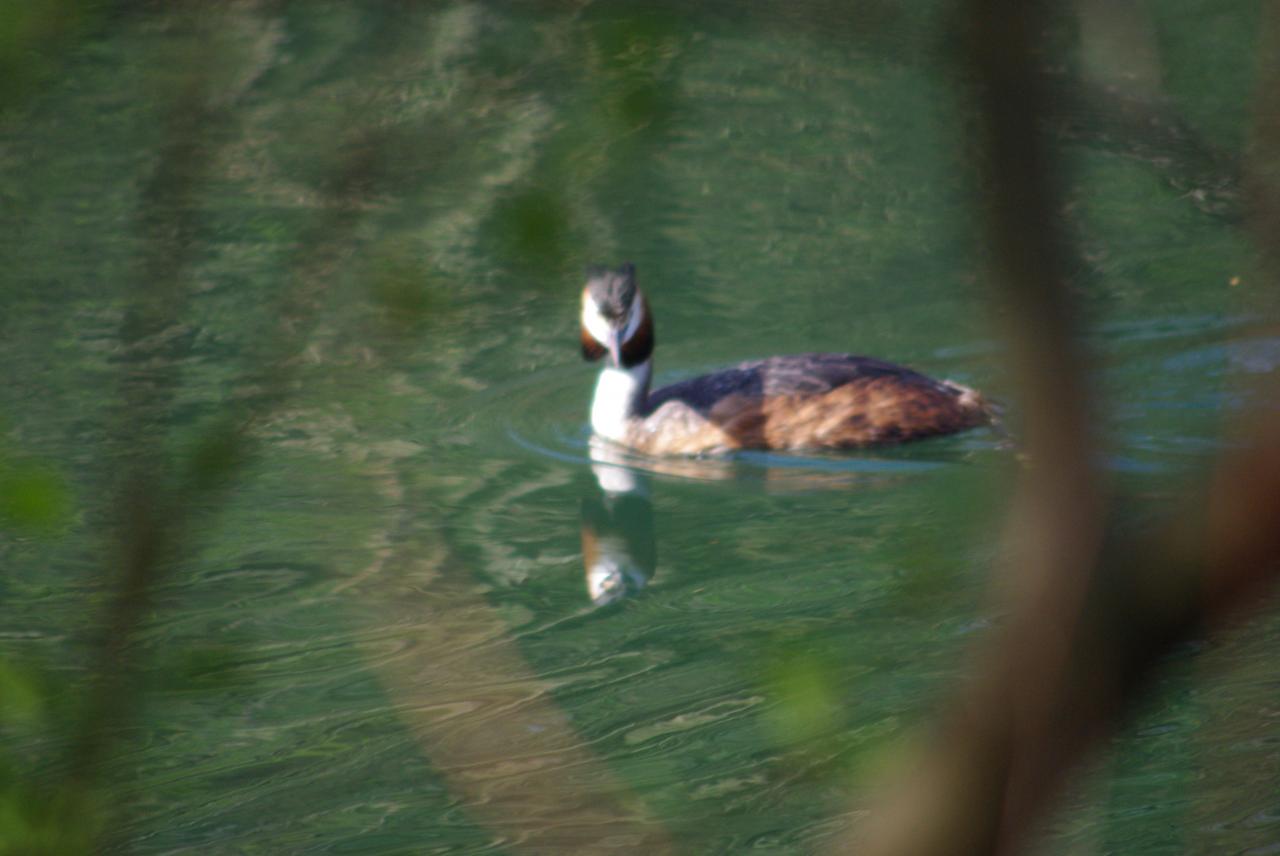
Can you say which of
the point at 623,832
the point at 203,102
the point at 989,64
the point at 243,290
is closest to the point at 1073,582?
the point at 989,64

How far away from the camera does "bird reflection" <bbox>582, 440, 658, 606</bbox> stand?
6.56 metres

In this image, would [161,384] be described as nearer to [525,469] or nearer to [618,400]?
[525,469]

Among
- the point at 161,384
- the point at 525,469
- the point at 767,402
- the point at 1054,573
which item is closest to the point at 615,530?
the point at 525,469

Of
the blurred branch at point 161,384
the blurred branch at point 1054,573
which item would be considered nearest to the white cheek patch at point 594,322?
the blurred branch at point 161,384

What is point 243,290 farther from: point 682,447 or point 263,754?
point 263,754

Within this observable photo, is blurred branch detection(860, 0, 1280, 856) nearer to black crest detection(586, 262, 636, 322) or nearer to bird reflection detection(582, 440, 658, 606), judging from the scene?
bird reflection detection(582, 440, 658, 606)

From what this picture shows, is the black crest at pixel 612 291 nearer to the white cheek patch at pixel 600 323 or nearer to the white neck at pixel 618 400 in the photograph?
the white cheek patch at pixel 600 323

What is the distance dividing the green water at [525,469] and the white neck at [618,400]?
19cm


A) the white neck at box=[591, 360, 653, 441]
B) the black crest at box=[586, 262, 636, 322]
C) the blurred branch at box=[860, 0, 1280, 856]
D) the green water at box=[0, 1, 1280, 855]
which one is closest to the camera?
the blurred branch at box=[860, 0, 1280, 856]

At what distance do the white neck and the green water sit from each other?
0.19 metres

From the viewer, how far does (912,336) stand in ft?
31.3

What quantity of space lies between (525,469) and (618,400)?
55cm

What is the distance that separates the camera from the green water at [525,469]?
4.94ft

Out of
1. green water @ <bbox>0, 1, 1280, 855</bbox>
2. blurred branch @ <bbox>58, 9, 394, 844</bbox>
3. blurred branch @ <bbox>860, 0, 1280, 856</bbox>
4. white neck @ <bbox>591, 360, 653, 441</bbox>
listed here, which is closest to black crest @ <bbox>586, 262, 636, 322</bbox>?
white neck @ <bbox>591, 360, 653, 441</bbox>
